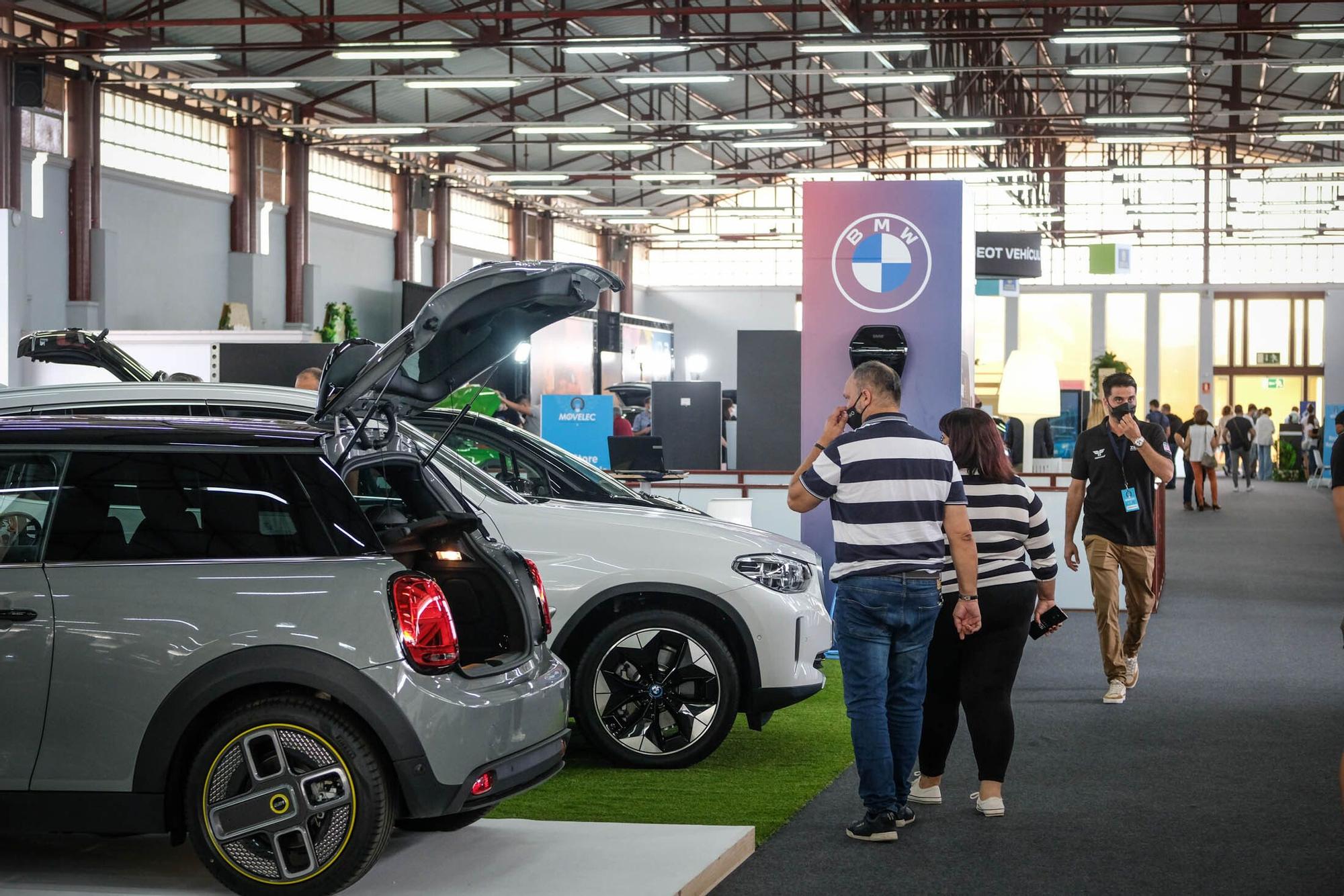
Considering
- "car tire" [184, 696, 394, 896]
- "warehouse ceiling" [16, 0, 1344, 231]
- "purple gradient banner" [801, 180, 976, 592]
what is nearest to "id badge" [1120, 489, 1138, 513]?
"purple gradient banner" [801, 180, 976, 592]

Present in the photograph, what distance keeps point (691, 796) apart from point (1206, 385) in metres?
40.6

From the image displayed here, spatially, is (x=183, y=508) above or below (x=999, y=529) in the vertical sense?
above

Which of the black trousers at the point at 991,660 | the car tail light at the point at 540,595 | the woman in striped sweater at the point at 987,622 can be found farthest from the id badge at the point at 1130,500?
the car tail light at the point at 540,595

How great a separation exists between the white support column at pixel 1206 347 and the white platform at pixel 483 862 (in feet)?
134

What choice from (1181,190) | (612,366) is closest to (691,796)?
(612,366)

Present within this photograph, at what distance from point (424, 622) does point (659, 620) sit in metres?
2.24

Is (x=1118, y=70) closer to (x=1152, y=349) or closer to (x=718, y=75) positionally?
(x=718, y=75)

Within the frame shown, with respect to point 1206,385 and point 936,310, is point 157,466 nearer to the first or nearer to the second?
point 936,310

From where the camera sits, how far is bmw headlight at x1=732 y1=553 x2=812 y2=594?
6375mm

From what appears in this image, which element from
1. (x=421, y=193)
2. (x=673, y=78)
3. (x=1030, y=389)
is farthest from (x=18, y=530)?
(x=421, y=193)

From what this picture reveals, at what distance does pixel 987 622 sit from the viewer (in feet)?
18.8

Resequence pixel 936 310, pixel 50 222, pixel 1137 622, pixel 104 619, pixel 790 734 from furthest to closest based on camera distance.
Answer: pixel 50 222
pixel 936 310
pixel 1137 622
pixel 790 734
pixel 104 619

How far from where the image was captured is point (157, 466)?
4230 mm

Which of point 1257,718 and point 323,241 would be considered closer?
point 1257,718
